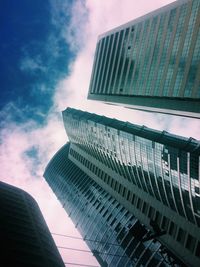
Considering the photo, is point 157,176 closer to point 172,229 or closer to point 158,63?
point 172,229

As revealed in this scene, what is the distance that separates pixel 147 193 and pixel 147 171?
1297 cm

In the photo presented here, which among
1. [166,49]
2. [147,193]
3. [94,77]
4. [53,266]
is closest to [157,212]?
[147,193]

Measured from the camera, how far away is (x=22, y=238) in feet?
182

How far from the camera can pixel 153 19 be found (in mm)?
104125

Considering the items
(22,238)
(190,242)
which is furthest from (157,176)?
(22,238)

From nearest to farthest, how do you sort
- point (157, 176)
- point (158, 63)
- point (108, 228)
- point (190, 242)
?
point (190, 242) < point (157, 176) < point (158, 63) < point (108, 228)

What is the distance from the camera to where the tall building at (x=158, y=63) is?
81.2 meters

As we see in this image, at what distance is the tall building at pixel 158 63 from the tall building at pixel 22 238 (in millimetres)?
46485

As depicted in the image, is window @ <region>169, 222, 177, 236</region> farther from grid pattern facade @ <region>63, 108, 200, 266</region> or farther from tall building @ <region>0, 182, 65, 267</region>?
tall building @ <region>0, 182, 65, 267</region>

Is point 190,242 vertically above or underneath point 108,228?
above

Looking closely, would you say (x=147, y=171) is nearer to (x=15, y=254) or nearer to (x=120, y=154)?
(x=120, y=154)

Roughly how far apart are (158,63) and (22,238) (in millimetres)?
65377

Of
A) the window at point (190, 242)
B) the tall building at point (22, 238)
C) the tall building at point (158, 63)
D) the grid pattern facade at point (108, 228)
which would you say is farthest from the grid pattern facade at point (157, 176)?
the tall building at point (22, 238)

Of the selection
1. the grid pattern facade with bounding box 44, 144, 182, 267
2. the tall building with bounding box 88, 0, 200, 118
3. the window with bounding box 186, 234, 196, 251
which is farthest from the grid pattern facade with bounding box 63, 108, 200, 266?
the tall building with bounding box 88, 0, 200, 118
